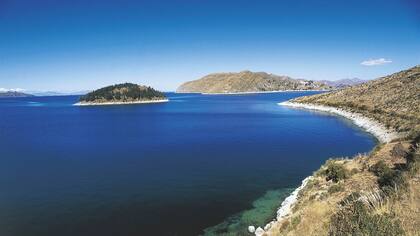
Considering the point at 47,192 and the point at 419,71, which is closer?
the point at 47,192

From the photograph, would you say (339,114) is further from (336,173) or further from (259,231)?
(259,231)

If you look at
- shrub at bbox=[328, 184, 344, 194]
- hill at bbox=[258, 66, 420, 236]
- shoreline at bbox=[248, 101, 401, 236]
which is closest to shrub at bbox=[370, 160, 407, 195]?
hill at bbox=[258, 66, 420, 236]

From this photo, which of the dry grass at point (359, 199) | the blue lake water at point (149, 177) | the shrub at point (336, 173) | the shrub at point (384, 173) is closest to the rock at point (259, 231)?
the dry grass at point (359, 199)

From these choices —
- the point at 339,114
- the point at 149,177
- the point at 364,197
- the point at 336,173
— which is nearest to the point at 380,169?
the point at 336,173

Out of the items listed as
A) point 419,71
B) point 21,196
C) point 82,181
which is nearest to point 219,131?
point 82,181

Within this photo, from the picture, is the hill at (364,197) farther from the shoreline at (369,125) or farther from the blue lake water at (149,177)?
the blue lake water at (149,177)

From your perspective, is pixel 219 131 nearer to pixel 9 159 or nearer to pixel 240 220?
pixel 9 159

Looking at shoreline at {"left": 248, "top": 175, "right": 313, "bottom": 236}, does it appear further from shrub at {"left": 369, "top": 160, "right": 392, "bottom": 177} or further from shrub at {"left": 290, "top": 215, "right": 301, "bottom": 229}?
shrub at {"left": 369, "top": 160, "right": 392, "bottom": 177}
